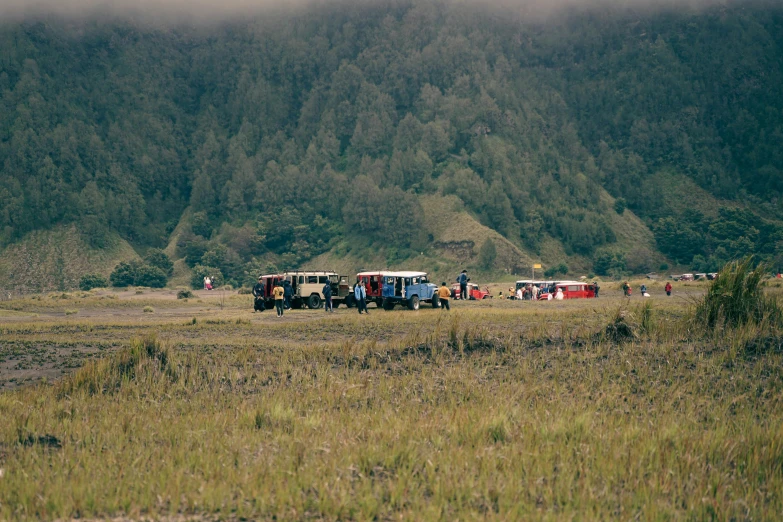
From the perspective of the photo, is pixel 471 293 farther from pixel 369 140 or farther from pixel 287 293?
pixel 369 140

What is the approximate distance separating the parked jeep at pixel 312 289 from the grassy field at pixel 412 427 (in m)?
21.1

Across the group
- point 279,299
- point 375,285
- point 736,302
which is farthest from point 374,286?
point 736,302

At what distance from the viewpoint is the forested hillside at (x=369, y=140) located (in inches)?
5891

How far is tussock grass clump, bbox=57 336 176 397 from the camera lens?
1873cm

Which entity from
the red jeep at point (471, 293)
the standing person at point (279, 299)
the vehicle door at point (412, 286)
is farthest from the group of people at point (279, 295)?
the red jeep at point (471, 293)

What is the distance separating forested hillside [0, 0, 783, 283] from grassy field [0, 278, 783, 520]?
11532 centimetres

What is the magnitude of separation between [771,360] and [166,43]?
637ft

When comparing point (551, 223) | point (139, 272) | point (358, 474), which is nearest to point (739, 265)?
point (358, 474)

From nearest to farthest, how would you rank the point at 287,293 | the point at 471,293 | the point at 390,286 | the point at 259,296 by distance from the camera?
the point at 287,293 < the point at 390,286 < the point at 259,296 < the point at 471,293

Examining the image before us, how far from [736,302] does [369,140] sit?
151 metres

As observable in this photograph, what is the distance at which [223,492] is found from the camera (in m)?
11.3

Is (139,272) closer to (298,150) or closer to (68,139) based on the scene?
(68,139)

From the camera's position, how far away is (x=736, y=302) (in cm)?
2366

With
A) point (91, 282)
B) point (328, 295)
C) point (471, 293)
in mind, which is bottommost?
point (471, 293)
